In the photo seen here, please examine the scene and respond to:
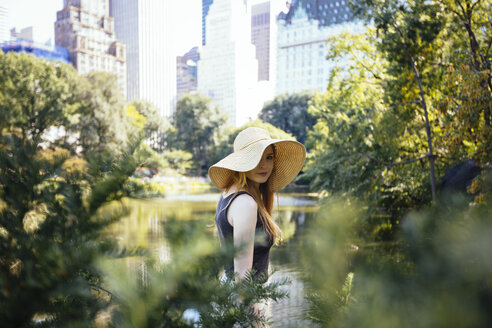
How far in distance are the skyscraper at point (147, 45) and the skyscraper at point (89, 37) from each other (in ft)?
16.5

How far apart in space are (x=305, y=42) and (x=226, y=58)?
17339mm

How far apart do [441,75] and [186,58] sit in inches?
4306

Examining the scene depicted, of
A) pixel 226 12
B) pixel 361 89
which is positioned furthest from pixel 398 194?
pixel 226 12

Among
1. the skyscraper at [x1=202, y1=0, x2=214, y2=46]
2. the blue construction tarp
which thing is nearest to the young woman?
the blue construction tarp

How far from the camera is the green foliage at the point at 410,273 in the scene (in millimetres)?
385

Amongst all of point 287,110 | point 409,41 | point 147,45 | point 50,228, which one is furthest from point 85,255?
point 147,45

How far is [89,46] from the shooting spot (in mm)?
74562

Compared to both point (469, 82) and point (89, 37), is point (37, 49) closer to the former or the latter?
point (89, 37)

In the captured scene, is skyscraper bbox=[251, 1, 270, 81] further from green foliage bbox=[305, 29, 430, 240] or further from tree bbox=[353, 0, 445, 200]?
tree bbox=[353, 0, 445, 200]

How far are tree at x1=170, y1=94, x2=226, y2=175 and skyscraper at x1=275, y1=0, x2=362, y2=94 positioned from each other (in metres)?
44.8

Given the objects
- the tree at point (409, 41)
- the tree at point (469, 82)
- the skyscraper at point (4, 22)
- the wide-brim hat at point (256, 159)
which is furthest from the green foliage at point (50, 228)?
the skyscraper at point (4, 22)

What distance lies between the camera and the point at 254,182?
6.98 feet

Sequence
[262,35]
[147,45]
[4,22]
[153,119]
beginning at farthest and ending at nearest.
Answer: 1. [262,35]
2. [4,22]
3. [147,45]
4. [153,119]

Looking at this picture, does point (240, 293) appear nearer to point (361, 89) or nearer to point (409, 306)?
point (409, 306)
